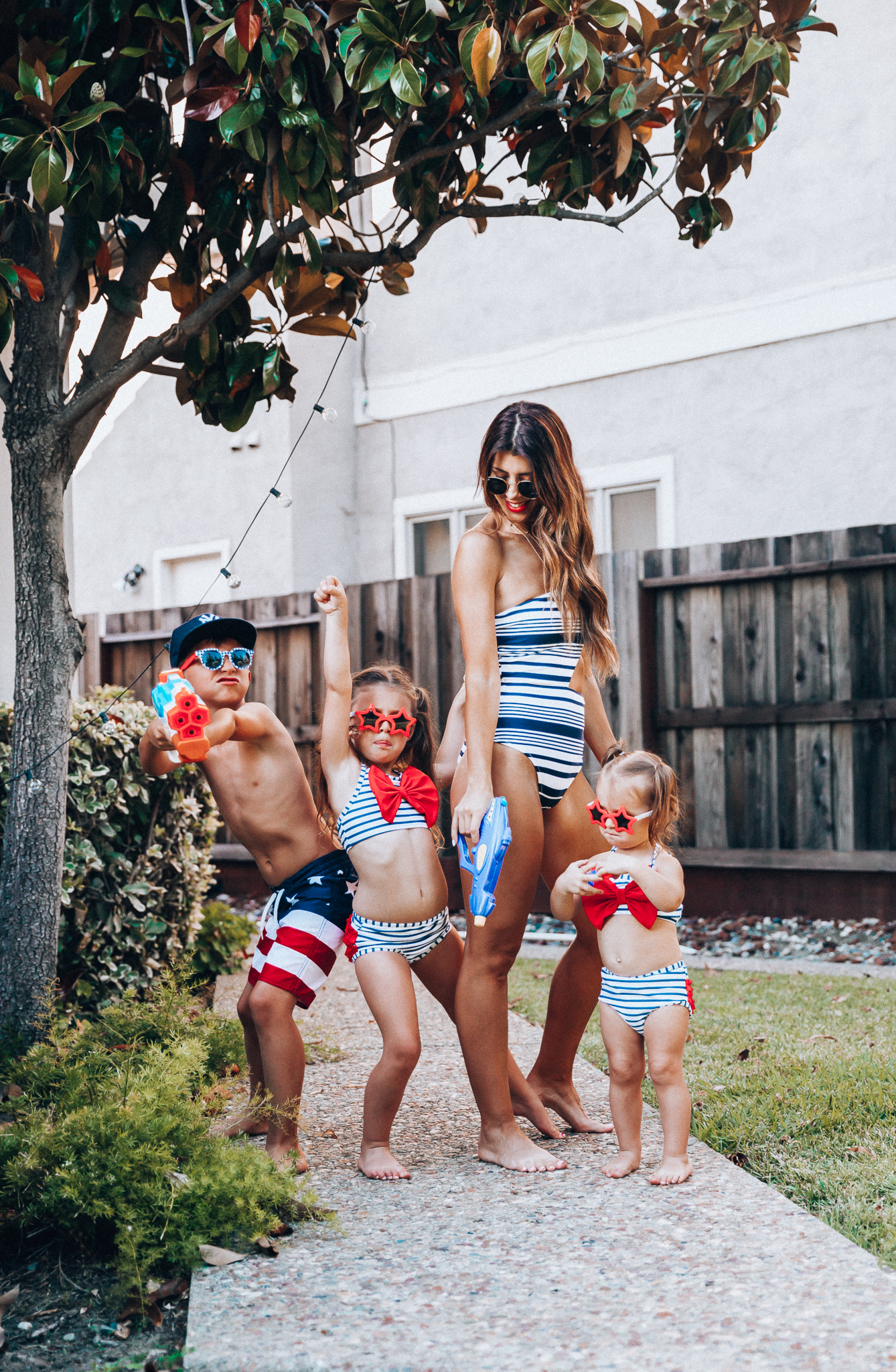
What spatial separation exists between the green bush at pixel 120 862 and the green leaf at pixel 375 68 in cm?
252

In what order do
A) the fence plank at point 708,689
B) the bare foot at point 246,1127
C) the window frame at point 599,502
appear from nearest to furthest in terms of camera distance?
the bare foot at point 246,1127 < the fence plank at point 708,689 < the window frame at point 599,502

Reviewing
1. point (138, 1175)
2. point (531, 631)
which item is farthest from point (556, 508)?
point (138, 1175)

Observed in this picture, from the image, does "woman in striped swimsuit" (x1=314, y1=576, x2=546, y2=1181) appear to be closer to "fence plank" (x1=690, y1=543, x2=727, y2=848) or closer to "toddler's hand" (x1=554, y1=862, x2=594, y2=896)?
"toddler's hand" (x1=554, y1=862, x2=594, y2=896)

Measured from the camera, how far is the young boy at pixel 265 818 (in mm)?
3160

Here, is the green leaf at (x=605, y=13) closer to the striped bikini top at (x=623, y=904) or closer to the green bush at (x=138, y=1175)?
the striped bikini top at (x=623, y=904)

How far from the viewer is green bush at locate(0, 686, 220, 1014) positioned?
459 cm

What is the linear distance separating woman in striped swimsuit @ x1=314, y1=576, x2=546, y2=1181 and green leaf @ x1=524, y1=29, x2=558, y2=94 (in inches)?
50.9

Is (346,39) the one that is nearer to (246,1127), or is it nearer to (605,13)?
(605,13)

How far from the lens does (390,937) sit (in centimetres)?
313

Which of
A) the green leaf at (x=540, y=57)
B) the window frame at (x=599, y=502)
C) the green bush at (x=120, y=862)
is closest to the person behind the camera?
the green leaf at (x=540, y=57)

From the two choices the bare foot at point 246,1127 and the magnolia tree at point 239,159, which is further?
the bare foot at point 246,1127

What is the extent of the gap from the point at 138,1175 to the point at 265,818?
1064 millimetres

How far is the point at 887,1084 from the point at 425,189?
3.04 metres

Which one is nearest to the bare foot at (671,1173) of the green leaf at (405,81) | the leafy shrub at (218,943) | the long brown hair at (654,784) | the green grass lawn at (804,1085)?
the green grass lawn at (804,1085)
